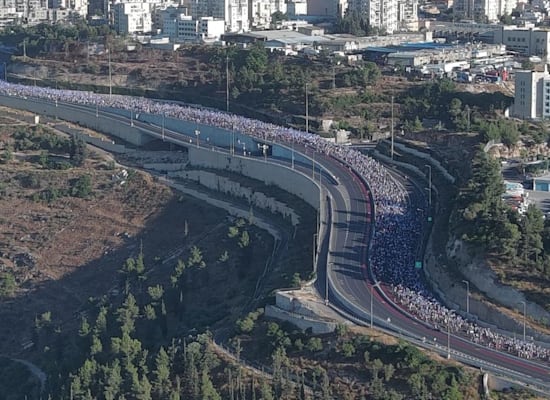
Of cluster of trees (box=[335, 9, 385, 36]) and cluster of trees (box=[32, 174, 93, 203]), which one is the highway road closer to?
cluster of trees (box=[32, 174, 93, 203])

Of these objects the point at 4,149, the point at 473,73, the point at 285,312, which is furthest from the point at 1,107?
the point at 285,312

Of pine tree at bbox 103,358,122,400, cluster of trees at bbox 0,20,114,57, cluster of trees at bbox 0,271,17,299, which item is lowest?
cluster of trees at bbox 0,271,17,299

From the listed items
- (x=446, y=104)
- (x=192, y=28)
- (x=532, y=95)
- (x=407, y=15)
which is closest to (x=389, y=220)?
(x=532, y=95)

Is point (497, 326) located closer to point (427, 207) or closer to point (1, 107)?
point (427, 207)

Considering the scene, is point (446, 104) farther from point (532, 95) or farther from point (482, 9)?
point (482, 9)

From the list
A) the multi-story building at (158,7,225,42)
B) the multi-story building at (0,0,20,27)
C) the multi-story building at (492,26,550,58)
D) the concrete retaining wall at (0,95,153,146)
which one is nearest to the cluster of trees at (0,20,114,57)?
the multi-story building at (158,7,225,42)

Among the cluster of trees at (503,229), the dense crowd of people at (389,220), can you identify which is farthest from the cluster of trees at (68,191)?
the cluster of trees at (503,229)

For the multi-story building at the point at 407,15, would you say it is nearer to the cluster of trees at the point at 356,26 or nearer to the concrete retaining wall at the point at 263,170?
the cluster of trees at the point at 356,26
